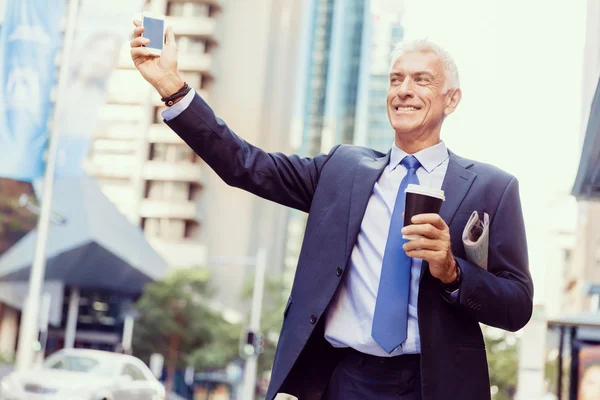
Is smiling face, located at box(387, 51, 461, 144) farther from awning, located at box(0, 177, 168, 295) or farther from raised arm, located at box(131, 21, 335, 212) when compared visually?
awning, located at box(0, 177, 168, 295)

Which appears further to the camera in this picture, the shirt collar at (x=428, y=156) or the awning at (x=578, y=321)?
the awning at (x=578, y=321)

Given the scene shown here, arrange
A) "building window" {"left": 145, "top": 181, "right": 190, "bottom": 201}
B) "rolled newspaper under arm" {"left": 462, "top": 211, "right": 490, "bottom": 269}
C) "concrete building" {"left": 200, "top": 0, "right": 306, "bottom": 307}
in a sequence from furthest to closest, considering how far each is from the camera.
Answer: "concrete building" {"left": 200, "top": 0, "right": 306, "bottom": 307} → "building window" {"left": 145, "top": 181, "right": 190, "bottom": 201} → "rolled newspaper under arm" {"left": 462, "top": 211, "right": 490, "bottom": 269}

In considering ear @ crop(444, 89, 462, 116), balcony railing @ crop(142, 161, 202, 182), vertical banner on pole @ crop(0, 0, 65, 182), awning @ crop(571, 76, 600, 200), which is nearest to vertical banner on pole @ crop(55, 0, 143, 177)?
vertical banner on pole @ crop(0, 0, 65, 182)

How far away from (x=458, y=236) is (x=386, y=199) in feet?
0.74

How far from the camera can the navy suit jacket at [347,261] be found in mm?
2256

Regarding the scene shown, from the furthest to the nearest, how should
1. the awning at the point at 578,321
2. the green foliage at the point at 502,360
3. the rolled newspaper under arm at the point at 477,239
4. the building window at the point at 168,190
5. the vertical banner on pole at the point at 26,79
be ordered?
the building window at the point at 168,190 < the green foliage at the point at 502,360 < the vertical banner on pole at the point at 26,79 < the awning at the point at 578,321 < the rolled newspaper under arm at the point at 477,239

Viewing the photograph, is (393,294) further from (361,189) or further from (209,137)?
(209,137)

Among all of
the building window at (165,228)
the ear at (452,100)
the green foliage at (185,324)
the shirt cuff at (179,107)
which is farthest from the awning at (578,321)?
the building window at (165,228)

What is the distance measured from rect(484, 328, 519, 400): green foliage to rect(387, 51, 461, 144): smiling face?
1936 inches

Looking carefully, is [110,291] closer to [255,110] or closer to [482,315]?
[255,110]

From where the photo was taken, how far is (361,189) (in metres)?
2.49

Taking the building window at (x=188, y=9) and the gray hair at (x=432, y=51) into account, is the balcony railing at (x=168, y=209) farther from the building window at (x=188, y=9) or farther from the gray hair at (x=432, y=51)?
the gray hair at (x=432, y=51)

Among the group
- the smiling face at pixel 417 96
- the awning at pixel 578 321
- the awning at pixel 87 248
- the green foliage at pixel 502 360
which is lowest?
the green foliage at pixel 502 360

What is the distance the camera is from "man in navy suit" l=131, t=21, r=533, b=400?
2.26 m
